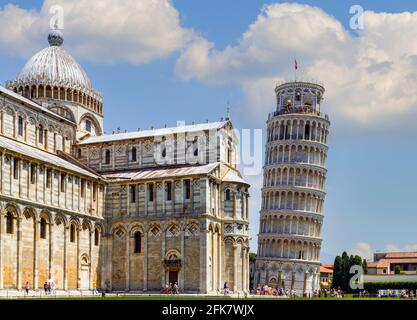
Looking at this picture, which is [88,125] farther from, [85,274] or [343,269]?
[343,269]

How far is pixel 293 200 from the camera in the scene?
99.1 meters

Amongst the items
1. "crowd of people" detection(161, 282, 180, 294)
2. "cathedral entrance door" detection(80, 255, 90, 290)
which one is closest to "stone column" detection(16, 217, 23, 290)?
"cathedral entrance door" detection(80, 255, 90, 290)

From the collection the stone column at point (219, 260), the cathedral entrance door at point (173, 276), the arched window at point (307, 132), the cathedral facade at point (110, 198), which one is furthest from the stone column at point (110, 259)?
the arched window at point (307, 132)

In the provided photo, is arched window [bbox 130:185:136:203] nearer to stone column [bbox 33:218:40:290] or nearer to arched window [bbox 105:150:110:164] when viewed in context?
arched window [bbox 105:150:110:164]

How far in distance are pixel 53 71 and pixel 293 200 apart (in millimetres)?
42157

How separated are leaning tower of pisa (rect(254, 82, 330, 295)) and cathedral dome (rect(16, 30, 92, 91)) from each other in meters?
36.0

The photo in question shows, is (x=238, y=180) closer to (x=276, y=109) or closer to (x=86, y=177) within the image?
(x=86, y=177)

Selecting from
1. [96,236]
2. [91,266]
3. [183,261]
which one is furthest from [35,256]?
[183,261]

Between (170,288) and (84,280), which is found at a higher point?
(84,280)

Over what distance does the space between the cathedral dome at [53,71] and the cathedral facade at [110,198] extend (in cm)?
13

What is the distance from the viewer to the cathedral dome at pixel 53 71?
231 ft

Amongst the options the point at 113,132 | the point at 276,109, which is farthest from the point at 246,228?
the point at 276,109

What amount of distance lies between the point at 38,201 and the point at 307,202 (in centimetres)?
5307
